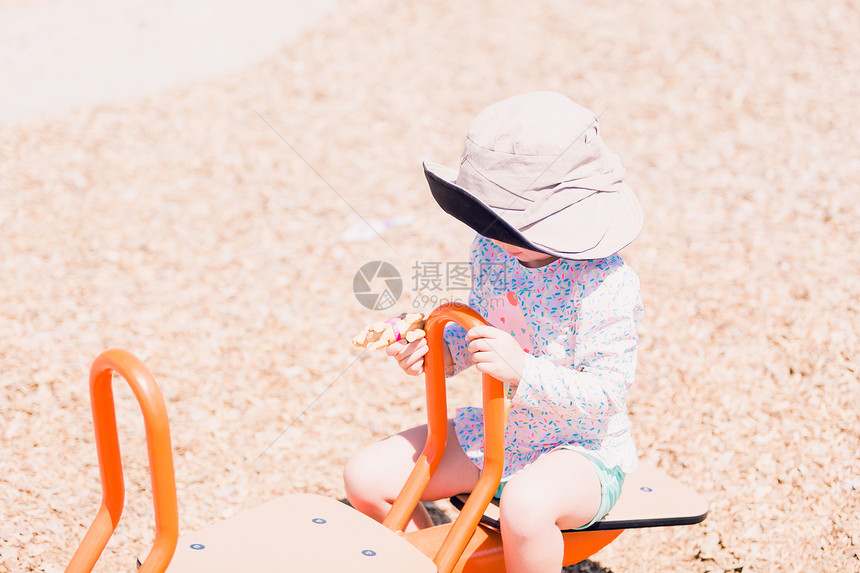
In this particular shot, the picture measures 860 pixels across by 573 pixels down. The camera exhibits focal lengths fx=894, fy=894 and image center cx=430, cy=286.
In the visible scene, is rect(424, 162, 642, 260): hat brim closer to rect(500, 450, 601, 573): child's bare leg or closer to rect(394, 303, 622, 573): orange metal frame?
rect(394, 303, 622, 573): orange metal frame

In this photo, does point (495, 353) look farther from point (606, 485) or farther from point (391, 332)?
point (606, 485)

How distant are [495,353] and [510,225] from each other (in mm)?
288

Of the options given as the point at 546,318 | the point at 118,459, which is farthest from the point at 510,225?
the point at 118,459

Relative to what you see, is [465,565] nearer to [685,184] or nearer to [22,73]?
[685,184]

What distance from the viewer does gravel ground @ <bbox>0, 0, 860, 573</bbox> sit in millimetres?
2994

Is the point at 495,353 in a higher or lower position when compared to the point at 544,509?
higher

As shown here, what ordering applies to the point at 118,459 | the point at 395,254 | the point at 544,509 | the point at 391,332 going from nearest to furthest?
the point at 118,459 < the point at 544,509 < the point at 391,332 < the point at 395,254

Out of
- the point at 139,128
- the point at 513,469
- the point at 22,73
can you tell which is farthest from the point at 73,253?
the point at 513,469

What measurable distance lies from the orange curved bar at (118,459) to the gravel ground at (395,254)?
76 cm

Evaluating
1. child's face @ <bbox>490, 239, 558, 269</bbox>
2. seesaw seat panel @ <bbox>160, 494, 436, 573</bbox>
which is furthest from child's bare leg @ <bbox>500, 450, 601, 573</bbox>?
child's face @ <bbox>490, 239, 558, 269</bbox>

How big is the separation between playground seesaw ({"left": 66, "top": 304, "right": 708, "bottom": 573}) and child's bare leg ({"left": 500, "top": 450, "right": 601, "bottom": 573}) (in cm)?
7

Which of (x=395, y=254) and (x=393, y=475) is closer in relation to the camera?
(x=393, y=475)

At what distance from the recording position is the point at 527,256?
2.11 metres

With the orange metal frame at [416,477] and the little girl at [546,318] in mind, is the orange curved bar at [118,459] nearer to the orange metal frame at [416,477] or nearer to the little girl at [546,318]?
the orange metal frame at [416,477]
